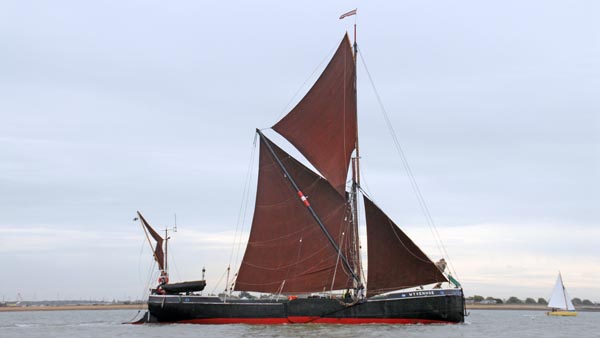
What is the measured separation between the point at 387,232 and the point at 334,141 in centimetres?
830

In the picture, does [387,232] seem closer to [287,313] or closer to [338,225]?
[338,225]

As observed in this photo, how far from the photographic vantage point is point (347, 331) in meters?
46.9

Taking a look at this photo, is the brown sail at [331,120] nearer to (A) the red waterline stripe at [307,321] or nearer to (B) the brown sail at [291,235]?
(B) the brown sail at [291,235]

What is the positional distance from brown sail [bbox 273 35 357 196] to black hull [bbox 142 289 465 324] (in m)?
8.94

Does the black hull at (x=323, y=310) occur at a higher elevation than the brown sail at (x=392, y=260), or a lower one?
lower

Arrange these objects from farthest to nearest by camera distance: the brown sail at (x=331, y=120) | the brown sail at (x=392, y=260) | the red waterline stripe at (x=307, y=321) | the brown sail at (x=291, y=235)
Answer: the brown sail at (x=291, y=235)
the brown sail at (x=331, y=120)
the brown sail at (x=392, y=260)
the red waterline stripe at (x=307, y=321)

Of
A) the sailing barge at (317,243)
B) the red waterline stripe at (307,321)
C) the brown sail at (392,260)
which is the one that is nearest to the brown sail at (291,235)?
the sailing barge at (317,243)

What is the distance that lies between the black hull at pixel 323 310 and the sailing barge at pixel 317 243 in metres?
0.08

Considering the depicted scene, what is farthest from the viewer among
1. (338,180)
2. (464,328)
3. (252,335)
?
(338,180)

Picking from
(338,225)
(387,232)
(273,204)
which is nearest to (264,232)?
(273,204)

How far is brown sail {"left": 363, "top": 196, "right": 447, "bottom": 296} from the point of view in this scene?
54.3 meters

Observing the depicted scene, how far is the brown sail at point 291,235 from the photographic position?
190 feet

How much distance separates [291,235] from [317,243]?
2.28 metres

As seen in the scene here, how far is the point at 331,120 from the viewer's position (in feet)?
191
